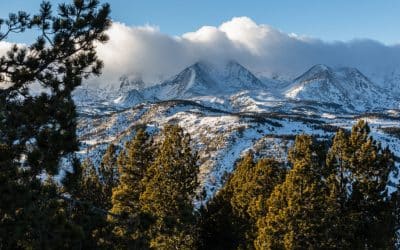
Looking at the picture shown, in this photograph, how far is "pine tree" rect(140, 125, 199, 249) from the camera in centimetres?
3891

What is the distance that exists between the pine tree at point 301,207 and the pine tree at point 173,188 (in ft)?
24.9

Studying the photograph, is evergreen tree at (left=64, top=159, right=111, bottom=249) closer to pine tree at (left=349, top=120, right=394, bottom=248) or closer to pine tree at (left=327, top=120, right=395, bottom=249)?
pine tree at (left=327, top=120, right=395, bottom=249)

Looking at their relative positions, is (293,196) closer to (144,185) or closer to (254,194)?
(254,194)

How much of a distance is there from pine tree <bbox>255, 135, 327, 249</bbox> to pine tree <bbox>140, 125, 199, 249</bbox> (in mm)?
7594

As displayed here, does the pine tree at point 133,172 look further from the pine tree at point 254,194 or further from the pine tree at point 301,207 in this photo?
the pine tree at point 301,207

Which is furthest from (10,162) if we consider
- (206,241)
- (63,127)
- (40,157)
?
(206,241)

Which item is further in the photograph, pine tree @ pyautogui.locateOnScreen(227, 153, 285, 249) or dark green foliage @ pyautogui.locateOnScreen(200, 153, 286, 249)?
dark green foliage @ pyautogui.locateOnScreen(200, 153, 286, 249)

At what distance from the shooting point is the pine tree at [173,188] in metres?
38.9

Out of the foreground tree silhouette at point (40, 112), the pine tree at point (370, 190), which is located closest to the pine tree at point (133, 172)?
the pine tree at point (370, 190)

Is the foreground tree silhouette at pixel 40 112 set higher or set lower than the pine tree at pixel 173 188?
higher

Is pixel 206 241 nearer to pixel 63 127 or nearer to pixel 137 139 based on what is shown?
pixel 137 139

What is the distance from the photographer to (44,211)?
17.6m

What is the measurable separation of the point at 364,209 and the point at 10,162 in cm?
2728

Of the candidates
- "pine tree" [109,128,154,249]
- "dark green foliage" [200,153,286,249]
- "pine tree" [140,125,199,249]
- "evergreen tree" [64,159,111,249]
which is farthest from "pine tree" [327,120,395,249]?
"pine tree" [109,128,154,249]
